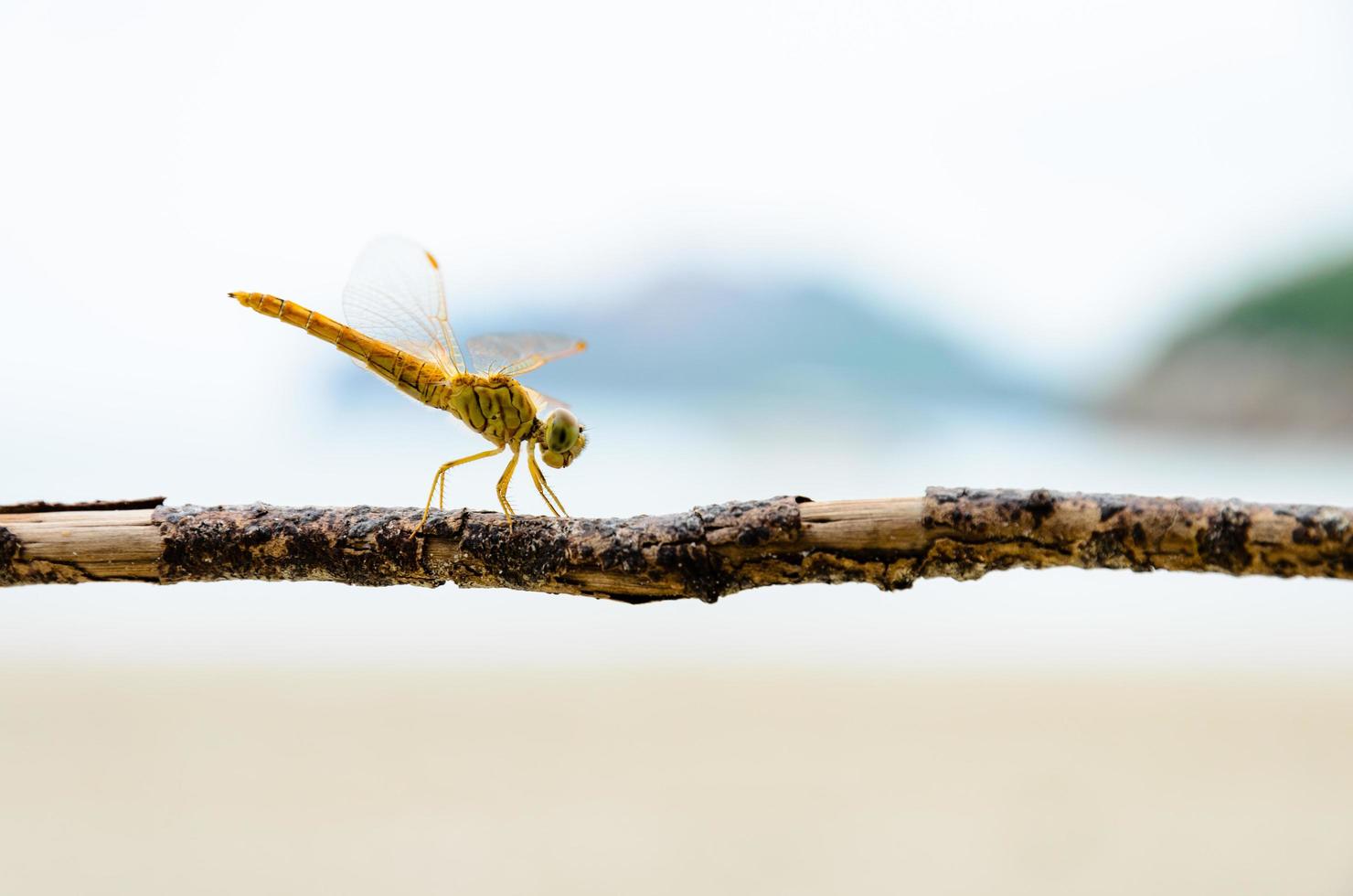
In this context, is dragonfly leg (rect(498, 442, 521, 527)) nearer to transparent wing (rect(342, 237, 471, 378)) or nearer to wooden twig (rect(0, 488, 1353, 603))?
wooden twig (rect(0, 488, 1353, 603))

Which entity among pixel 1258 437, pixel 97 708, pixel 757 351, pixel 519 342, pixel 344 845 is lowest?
pixel 344 845

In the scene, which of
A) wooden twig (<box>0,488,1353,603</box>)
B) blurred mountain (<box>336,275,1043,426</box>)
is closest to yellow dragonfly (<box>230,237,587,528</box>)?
wooden twig (<box>0,488,1353,603</box>)

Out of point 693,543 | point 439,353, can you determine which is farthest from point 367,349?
point 693,543

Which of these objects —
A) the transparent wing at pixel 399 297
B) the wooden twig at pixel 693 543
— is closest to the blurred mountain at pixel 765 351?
the transparent wing at pixel 399 297

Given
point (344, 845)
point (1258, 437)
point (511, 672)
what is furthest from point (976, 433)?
point (344, 845)

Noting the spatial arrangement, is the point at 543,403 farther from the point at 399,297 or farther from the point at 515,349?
the point at 399,297

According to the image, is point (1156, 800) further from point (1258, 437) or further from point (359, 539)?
point (1258, 437)
